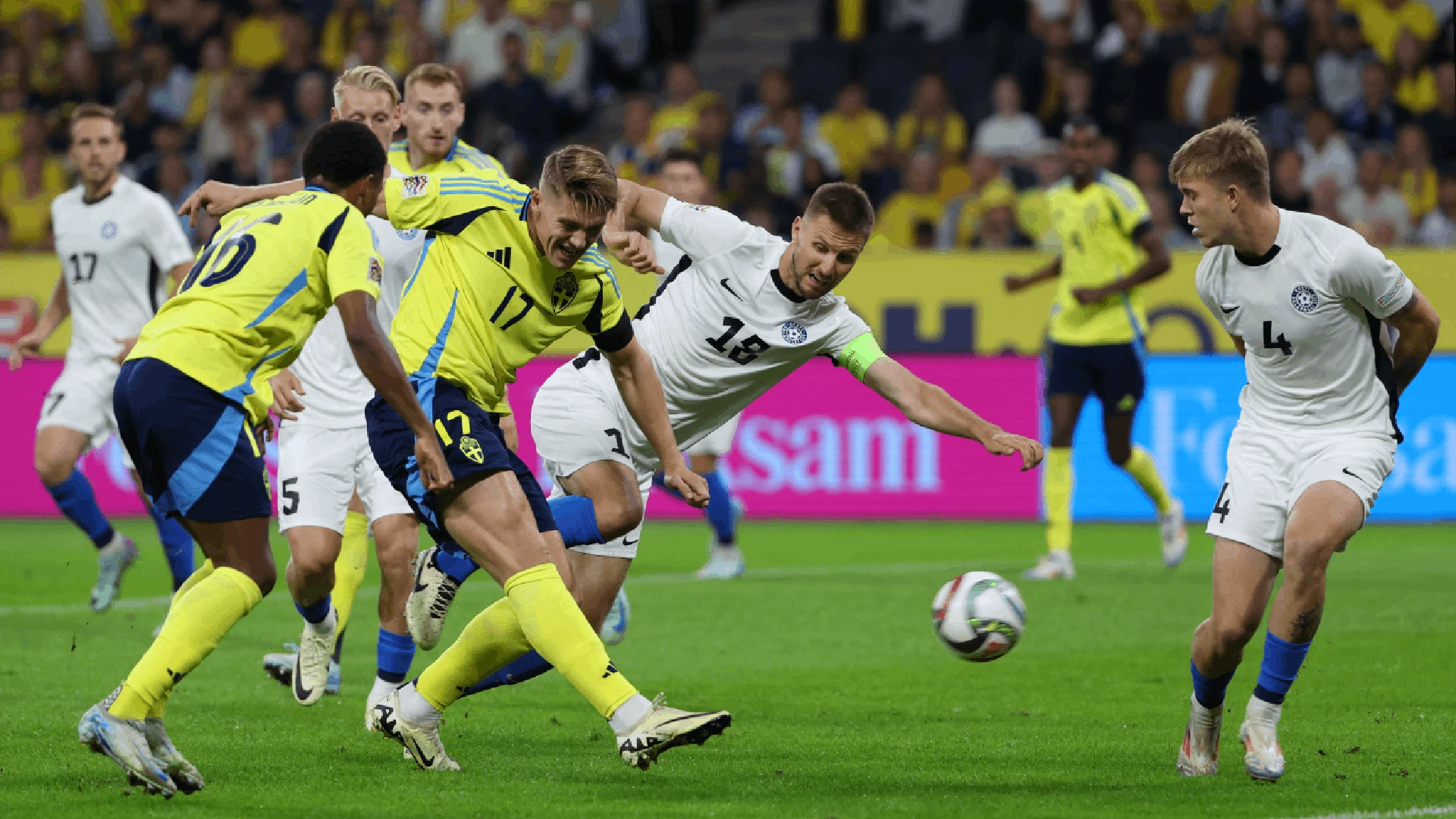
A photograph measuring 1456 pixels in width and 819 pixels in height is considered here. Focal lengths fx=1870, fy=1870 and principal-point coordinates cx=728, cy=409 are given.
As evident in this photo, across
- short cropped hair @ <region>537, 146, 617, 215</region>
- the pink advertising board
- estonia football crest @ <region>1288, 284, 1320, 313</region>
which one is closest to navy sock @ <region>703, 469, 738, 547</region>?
the pink advertising board

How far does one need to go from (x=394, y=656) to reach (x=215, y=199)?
5.90ft

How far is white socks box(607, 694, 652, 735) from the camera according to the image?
551 centimetres

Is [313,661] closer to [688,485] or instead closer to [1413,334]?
[688,485]

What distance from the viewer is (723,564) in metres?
12.5

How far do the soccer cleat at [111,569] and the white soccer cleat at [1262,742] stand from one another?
22.5ft

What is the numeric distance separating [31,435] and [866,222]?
12.6 meters

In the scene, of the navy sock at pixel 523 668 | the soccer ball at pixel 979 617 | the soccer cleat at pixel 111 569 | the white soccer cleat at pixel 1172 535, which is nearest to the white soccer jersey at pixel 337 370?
the navy sock at pixel 523 668

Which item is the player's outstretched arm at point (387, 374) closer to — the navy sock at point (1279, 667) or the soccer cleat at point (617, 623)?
the navy sock at point (1279, 667)

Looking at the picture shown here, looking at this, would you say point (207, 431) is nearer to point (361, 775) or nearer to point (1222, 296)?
point (361, 775)

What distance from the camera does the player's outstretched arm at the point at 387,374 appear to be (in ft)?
18.1

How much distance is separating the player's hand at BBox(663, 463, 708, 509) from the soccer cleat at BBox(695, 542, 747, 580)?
20.2ft

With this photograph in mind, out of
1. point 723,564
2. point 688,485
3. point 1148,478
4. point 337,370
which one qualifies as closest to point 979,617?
point 688,485

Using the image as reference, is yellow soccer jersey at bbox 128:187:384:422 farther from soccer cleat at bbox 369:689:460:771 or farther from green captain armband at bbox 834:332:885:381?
green captain armband at bbox 834:332:885:381

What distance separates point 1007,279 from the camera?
1323 cm
